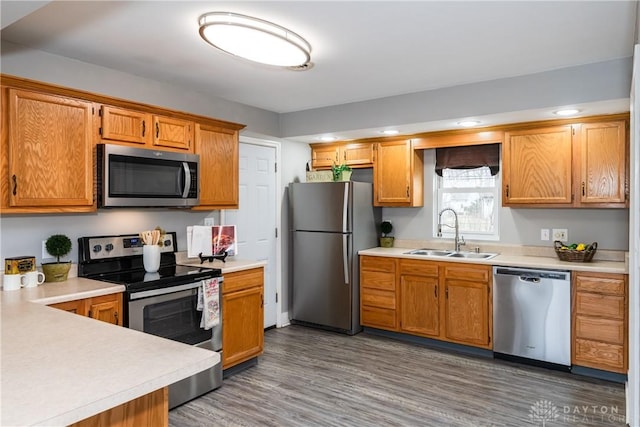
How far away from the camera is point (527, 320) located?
3629mm

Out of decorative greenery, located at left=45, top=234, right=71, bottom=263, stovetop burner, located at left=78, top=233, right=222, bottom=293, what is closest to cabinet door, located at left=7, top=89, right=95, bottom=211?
decorative greenery, located at left=45, top=234, right=71, bottom=263

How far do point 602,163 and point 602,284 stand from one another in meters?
0.98

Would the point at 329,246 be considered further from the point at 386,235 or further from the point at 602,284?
the point at 602,284

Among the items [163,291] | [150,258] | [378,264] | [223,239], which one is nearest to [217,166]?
[223,239]

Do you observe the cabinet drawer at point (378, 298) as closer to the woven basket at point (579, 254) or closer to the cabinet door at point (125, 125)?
the woven basket at point (579, 254)

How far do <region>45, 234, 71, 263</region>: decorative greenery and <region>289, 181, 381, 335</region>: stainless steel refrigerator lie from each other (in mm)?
2443

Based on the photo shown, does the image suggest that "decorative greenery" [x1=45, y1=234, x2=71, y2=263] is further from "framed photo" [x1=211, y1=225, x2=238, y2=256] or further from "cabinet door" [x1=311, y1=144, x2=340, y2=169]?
"cabinet door" [x1=311, y1=144, x2=340, y2=169]

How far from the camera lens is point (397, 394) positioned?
313cm

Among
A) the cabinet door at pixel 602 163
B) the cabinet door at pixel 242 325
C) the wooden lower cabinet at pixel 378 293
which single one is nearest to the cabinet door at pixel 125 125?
the cabinet door at pixel 242 325

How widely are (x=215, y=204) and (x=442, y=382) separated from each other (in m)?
2.33

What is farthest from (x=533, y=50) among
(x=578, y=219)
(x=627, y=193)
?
(x=578, y=219)

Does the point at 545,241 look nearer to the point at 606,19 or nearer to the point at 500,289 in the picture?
the point at 500,289

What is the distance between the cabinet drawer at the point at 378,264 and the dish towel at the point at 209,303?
179cm
